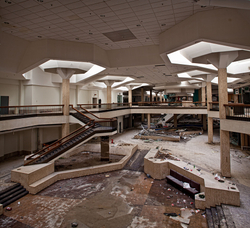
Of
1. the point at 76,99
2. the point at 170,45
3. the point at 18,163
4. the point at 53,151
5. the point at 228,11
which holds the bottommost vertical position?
the point at 18,163

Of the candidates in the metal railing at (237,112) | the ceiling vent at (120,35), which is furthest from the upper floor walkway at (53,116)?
the ceiling vent at (120,35)

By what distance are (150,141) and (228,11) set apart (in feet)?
51.1

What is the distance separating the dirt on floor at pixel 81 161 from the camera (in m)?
13.0

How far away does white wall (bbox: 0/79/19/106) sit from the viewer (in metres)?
17.4

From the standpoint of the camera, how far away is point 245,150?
1681 cm

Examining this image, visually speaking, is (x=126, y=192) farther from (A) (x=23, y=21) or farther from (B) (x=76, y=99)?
(B) (x=76, y=99)

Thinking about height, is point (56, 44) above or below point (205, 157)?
above

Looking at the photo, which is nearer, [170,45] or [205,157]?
[170,45]

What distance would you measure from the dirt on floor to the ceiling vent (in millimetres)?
9320

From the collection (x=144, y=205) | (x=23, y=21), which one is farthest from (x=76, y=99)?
(x=144, y=205)

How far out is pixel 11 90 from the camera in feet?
60.0

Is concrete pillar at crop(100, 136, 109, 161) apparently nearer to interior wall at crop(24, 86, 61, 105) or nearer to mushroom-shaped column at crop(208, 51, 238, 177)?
mushroom-shaped column at crop(208, 51, 238, 177)

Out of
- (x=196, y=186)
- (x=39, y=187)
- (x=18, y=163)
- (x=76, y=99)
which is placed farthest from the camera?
(x=76, y=99)

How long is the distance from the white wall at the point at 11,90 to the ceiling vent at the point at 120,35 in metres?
12.7
